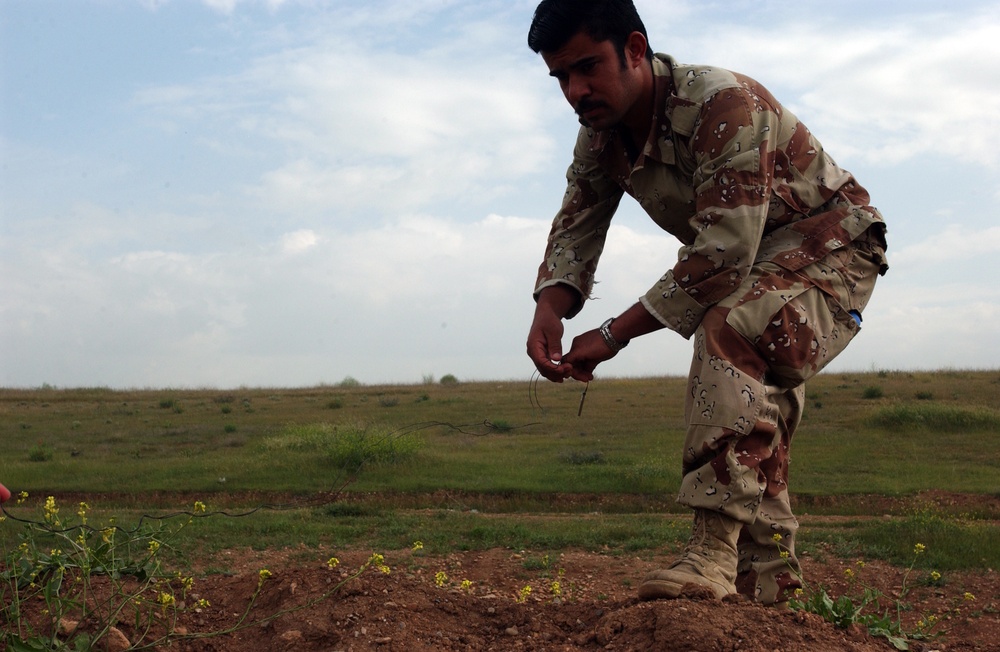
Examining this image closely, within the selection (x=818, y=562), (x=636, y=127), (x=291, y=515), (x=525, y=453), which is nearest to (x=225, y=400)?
(x=525, y=453)

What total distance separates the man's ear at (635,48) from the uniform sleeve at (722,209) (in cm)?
28

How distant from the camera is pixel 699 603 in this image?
267 centimetres

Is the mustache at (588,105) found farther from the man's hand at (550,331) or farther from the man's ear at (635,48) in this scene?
the man's hand at (550,331)

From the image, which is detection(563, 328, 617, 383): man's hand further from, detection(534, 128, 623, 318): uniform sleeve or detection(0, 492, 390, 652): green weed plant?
detection(0, 492, 390, 652): green weed plant

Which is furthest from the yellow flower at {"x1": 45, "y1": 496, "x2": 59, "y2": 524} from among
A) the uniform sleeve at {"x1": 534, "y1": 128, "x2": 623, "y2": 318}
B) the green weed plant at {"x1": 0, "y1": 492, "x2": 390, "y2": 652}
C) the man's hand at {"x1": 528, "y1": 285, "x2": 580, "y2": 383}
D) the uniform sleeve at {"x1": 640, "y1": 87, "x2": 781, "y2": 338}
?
the uniform sleeve at {"x1": 640, "y1": 87, "x2": 781, "y2": 338}

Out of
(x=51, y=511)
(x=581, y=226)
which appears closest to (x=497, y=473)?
(x=581, y=226)

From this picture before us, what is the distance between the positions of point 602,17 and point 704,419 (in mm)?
1302

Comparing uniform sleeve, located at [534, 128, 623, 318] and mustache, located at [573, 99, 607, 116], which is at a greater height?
mustache, located at [573, 99, 607, 116]

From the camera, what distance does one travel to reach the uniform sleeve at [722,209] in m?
2.93

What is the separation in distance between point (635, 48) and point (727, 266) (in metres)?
0.80

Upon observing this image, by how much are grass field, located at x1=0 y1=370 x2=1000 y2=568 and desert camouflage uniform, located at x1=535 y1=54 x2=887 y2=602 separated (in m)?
0.93

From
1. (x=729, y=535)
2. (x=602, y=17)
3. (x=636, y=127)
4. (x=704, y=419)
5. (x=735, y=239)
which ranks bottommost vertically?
(x=729, y=535)

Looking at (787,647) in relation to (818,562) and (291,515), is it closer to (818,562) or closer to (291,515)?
(818,562)

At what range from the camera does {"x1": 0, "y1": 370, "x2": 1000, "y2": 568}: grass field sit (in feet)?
20.5
